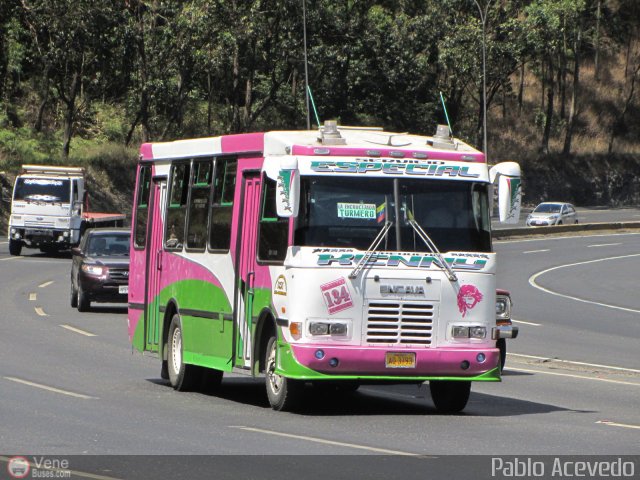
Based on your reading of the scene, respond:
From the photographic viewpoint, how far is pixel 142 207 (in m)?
18.4

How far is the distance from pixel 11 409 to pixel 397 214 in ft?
14.2

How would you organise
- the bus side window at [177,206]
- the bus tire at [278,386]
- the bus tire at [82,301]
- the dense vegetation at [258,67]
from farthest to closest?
the dense vegetation at [258,67], the bus tire at [82,301], the bus side window at [177,206], the bus tire at [278,386]

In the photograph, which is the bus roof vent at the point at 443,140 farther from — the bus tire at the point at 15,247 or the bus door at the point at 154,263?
the bus tire at the point at 15,247

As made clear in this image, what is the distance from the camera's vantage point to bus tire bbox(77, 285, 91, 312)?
94.6ft

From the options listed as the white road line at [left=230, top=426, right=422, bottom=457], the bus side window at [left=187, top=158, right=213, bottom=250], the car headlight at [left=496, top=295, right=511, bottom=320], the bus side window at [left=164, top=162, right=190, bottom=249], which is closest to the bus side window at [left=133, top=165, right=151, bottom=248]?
the bus side window at [left=164, top=162, right=190, bottom=249]

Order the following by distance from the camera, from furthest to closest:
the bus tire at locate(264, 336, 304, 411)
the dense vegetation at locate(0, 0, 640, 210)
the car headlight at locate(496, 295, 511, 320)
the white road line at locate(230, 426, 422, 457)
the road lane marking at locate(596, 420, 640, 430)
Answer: the dense vegetation at locate(0, 0, 640, 210) → the car headlight at locate(496, 295, 511, 320) → the bus tire at locate(264, 336, 304, 411) → the road lane marking at locate(596, 420, 640, 430) → the white road line at locate(230, 426, 422, 457)

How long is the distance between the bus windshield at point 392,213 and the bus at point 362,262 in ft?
0.04

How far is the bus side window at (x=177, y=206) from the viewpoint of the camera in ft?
54.5

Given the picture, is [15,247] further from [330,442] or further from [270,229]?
[330,442]

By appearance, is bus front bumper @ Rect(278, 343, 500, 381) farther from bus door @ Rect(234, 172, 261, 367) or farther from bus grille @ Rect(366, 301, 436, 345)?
bus door @ Rect(234, 172, 261, 367)

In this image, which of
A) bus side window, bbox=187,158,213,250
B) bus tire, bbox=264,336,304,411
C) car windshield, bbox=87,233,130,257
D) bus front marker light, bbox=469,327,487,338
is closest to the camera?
bus tire, bbox=264,336,304,411

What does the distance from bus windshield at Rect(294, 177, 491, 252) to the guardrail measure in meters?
47.1

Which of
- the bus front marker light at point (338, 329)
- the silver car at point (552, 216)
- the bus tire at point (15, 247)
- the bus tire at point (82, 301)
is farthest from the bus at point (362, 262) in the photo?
the silver car at point (552, 216)

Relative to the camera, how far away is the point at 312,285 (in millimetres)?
13438
